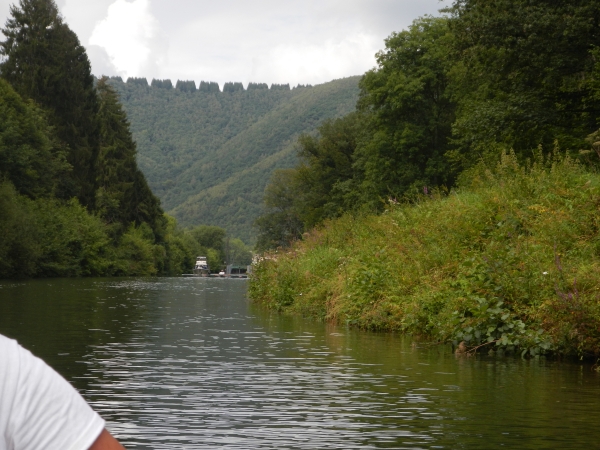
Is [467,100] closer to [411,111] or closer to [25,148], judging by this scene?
[411,111]

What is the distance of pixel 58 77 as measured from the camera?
90.3 meters

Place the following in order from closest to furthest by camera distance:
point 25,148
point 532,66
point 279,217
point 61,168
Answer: point 532,66 → point 25,148 → point 61,168 → point 279,217

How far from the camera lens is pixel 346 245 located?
28312 millimetres

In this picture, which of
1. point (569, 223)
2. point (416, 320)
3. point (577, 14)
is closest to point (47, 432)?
point (569, 223)

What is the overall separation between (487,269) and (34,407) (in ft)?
50.8

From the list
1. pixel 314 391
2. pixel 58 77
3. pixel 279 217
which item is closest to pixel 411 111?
pixel 58 77

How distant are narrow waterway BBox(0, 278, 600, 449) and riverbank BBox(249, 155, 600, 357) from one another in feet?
1.97

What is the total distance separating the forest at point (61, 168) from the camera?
243ft

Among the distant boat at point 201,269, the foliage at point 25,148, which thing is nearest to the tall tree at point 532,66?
the foliage at point 25,148

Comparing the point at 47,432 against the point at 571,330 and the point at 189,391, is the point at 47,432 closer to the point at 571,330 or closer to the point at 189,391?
the point at 189,391

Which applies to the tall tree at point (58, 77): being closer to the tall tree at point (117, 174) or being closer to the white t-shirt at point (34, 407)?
the tall tree at point (117, 174)

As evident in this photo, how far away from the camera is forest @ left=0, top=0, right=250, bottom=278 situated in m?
74.1

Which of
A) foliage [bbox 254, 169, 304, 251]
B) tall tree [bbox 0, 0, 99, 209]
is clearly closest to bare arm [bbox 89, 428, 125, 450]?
tall tree [bbox 0, 0, 99, 209]

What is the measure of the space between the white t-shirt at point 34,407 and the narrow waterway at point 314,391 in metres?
6.93
